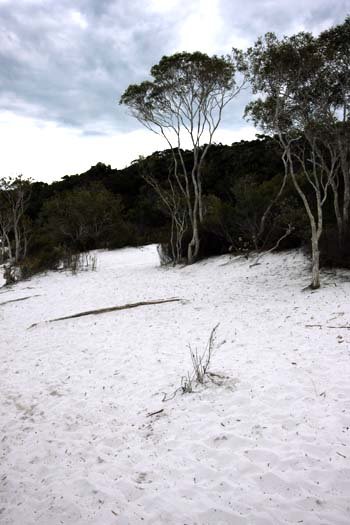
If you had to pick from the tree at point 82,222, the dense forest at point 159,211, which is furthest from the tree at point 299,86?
the tree at point 82,222

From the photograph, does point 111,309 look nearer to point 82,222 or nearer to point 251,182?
point 251,182

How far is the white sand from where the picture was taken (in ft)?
9.01

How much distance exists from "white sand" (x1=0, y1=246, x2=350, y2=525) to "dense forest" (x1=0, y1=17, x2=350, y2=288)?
399 centimetres

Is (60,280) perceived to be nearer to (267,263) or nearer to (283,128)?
(267,263)

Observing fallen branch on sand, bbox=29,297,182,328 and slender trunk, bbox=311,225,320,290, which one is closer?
slender trunk, bbox=311,225,320,290

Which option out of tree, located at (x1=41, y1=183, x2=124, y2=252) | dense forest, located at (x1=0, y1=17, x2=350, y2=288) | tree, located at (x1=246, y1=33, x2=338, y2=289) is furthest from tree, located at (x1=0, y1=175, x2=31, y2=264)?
tree, located at (x1=246, y1=33, x2=338, y2=289)

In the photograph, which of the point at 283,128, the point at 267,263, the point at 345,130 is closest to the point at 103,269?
the point at 267,263

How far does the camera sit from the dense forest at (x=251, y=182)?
859cm

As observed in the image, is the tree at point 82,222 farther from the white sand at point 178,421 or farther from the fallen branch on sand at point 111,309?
the white sand at point 178,421

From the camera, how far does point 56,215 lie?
24.8m

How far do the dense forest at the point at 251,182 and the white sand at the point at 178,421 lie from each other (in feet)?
13.1

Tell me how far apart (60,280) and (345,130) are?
12.2 meters

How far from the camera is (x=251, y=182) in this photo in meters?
17.1

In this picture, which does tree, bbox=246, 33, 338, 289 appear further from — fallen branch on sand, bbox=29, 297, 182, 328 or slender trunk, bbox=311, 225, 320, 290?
fallen branch on sand, bbox=29, 297, 182, 328
